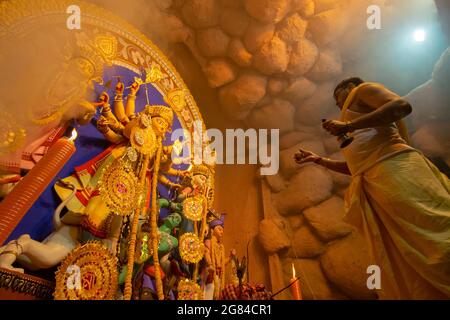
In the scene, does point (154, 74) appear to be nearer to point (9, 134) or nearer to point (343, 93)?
point (9, 134)

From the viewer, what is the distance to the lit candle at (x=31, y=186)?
6.51ft

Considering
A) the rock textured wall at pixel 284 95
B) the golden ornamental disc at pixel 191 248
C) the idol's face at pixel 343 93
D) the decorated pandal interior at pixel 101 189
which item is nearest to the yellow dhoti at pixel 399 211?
the idol's face at pixel 343 93

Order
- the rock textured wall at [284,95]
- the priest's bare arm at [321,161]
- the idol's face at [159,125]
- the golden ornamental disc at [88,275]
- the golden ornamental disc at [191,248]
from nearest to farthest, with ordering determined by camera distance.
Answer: the golden ornamental disc at [88,275] < the priest's bare arm at [321,161] < the golden ornamental disc at [191,248] < the idol's face at [159,125] < the rock textured wall at [284,95]

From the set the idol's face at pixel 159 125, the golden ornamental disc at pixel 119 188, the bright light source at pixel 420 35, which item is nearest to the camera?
the golden ornamental disc at pixel 119 188

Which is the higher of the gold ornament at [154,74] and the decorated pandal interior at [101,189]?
the gold ornament at [154,74]

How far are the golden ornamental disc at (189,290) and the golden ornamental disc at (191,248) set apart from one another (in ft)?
0.66

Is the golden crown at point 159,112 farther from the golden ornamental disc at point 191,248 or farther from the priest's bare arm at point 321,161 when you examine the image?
the priest's bare arm at point 321,161

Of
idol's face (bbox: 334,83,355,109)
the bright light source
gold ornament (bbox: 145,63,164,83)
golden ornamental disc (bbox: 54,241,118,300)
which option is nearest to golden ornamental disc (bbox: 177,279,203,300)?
golden ornamental disc (bbox: 54,241,118,300)

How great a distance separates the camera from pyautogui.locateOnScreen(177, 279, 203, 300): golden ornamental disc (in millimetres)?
2838

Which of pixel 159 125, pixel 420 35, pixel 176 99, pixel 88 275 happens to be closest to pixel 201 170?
pixel 159 125

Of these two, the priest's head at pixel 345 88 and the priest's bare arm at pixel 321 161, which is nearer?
the priest's head at pixel 345 88

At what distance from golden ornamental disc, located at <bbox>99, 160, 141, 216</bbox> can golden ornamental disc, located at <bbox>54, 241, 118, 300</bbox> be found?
33 cm

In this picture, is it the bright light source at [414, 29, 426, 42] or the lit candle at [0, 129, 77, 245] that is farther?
the bright light source at [414, 29, 426, 42]

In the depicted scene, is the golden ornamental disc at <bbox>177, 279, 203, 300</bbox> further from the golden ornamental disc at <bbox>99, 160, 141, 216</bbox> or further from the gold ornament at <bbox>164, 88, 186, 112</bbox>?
the gold ornament at <bbox>164, 88, 186, 112</bbox>
